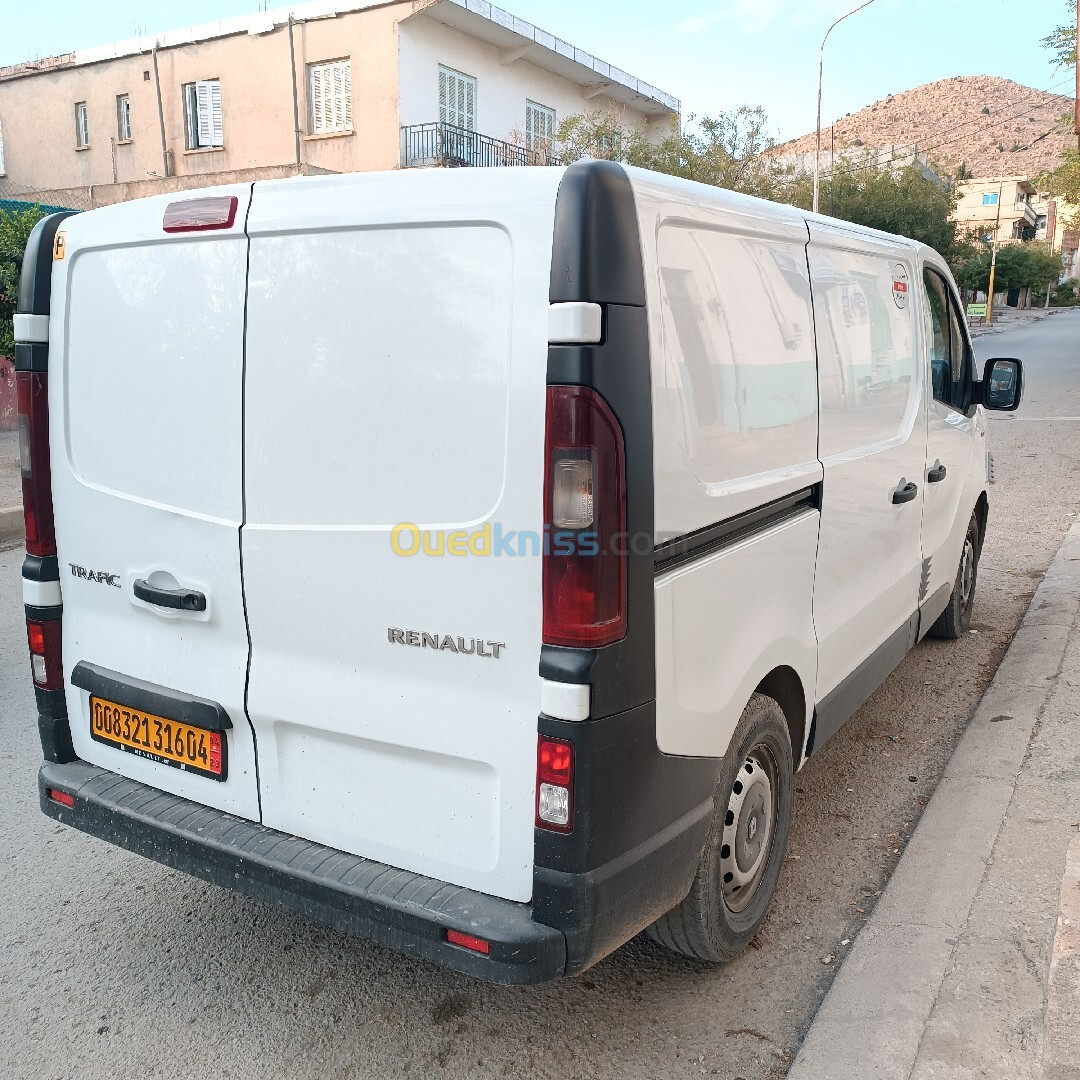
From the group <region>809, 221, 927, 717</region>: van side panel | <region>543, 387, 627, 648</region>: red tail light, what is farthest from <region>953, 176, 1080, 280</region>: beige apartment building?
<region>543, 387, 627, 648</region>: red tail light

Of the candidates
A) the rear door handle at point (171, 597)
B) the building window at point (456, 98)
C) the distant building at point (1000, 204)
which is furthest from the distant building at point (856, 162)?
the rear door handle at point (171, 597)

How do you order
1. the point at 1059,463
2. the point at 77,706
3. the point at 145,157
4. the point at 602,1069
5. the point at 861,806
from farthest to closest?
the point at 145,157
the point at 1059,463
the point at 861,806
the point at 77,706
the point at 602,1069

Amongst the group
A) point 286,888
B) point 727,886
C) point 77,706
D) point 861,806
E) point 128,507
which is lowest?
point 861,806

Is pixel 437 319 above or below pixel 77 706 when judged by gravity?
above

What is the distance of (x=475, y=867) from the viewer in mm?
2309

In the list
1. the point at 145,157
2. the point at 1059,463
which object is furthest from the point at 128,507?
the point at 145,157

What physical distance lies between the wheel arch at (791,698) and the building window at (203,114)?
2772 centimetres

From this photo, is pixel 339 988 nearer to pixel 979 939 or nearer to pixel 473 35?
pixel 979 939

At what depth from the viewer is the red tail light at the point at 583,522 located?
206 centimetres

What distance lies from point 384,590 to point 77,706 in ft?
4.15

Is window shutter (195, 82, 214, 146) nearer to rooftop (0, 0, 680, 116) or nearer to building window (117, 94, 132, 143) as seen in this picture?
rooftop (0, 0, 680, 116)

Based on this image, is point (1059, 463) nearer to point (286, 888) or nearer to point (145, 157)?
point (286, 888)

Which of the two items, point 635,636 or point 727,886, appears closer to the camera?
point 635,636

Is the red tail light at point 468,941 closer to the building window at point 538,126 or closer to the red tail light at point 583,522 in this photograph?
the red tail light at point 583,522
